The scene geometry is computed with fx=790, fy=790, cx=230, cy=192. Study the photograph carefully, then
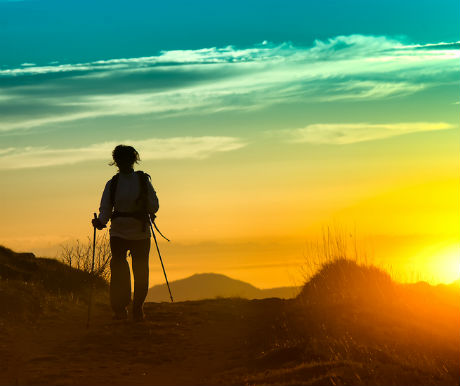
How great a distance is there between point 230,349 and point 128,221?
2.97m

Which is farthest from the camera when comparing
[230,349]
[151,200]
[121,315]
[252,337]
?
[121,315]

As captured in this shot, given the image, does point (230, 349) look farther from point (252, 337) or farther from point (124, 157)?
point (124, 157)

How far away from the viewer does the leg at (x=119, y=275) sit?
13328 millimetres

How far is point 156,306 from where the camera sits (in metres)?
16.0

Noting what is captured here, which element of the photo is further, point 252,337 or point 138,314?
point 138,314

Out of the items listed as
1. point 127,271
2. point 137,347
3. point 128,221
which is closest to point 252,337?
point 137,347

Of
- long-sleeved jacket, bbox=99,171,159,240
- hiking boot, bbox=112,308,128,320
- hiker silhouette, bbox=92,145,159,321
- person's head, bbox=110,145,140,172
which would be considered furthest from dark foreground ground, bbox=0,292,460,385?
person's head, bbox=110,145,140,172

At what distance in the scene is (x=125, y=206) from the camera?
1325 cm

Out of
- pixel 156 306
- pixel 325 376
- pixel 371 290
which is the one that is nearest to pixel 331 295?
pixel 371 290

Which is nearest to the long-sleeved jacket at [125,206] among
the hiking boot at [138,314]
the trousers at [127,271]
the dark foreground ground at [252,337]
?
the trousers at [127,271]

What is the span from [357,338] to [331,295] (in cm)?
420

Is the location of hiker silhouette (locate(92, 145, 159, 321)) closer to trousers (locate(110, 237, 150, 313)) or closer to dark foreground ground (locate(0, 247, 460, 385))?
trousers (locate(110, 237, 150, 313))

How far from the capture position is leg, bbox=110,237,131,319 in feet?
43.7

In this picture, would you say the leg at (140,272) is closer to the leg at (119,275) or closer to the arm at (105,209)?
the leg at (119,275)
